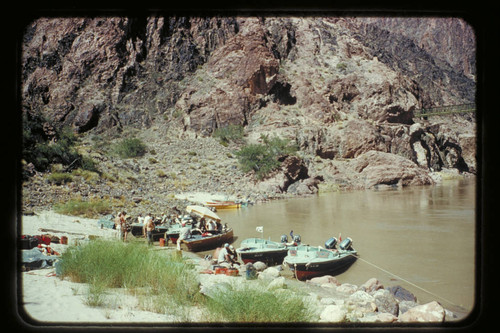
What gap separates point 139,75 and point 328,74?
26906mm

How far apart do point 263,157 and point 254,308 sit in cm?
2811

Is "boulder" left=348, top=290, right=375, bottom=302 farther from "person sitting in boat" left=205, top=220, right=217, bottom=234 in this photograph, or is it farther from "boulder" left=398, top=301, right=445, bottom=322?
"person sitting in boat" left=205, top=220, right=217, bottom=234

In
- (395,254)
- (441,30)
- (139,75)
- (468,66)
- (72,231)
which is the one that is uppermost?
(441,30)

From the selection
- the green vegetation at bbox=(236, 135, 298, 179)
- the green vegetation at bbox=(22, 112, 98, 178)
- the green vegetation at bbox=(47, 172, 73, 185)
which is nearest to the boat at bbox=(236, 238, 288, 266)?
the green vegetation at bbox=(47, 172, 73, 185)

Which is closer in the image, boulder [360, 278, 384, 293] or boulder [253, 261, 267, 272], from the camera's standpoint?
boulder [360, 278, 384, 293]

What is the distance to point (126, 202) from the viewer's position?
15.9 m

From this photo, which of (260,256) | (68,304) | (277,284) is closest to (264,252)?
(260,256)

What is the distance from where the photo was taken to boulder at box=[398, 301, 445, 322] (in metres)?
5.06

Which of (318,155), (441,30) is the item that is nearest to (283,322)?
(318,155)

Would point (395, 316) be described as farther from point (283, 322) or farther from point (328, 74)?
point (328, 74)

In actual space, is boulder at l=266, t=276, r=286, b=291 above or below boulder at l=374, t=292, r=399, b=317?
above

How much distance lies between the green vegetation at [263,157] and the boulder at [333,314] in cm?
2541

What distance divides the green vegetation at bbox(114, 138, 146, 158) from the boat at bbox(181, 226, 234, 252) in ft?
80.9

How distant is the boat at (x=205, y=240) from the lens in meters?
10.1
